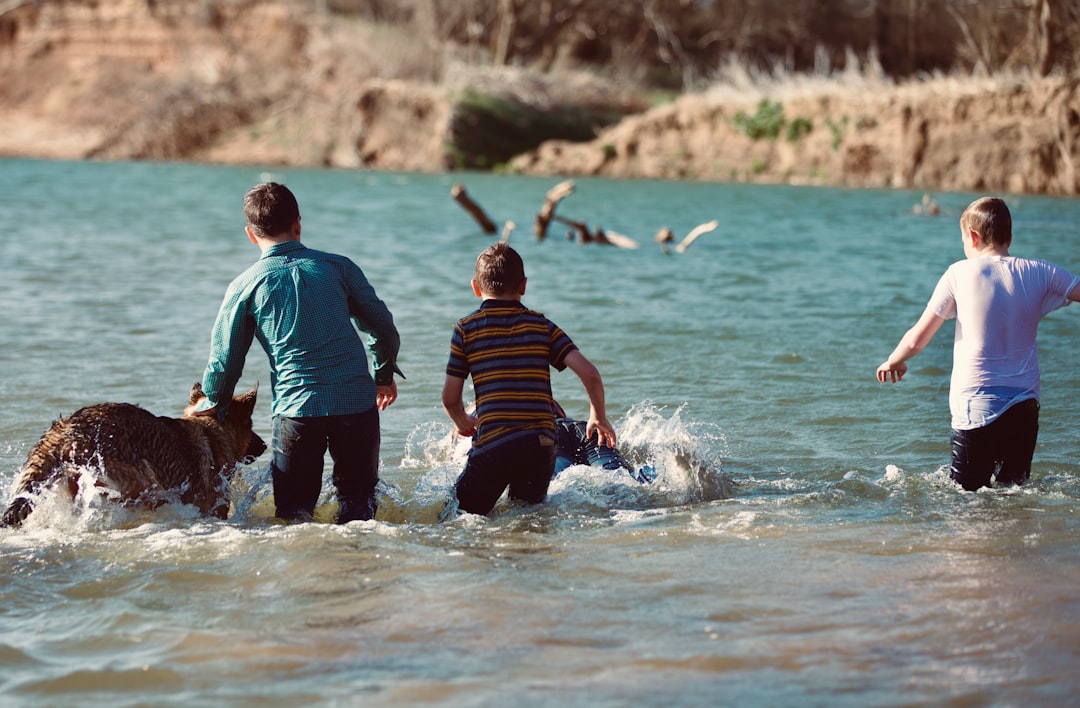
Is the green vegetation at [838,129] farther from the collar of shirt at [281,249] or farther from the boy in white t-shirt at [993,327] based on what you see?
the collar of shirt at [281,249]

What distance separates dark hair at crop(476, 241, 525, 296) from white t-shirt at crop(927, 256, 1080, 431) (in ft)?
6.85

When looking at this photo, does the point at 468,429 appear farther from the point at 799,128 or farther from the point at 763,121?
the point at 763,121

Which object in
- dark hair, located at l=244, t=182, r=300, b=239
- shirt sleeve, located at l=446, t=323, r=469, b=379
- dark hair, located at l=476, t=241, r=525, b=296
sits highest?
dark hair, located at l=244, t=182, r=300, b=239

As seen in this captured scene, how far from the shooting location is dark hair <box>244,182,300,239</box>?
220 inches

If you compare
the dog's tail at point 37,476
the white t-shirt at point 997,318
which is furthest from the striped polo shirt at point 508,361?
the white t-shirt at point 997,318

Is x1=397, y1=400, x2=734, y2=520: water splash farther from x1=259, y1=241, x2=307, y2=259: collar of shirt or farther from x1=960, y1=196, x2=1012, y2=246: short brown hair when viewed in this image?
x1=960, y1=196, x2=1012, y2=246: short brown hair

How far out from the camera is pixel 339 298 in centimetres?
571

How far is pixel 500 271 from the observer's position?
5770mm

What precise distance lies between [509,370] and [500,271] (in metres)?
0.48

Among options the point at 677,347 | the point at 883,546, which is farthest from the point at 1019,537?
the point at 677,347

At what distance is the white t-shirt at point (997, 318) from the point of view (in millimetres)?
6012

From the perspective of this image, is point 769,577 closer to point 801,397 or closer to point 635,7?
point 801,397

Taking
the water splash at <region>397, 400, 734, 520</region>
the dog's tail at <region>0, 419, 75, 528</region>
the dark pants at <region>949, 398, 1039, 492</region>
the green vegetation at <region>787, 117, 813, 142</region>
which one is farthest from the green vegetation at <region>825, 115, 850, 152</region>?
the dog's tail at <region>0, 419, 75, 528</region>

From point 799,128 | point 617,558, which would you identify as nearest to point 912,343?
point 617,558
